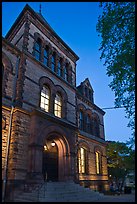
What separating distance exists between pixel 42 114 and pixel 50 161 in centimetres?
415

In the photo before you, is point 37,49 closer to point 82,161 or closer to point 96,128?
point 82,161

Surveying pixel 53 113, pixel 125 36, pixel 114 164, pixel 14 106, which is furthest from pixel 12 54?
pixel 114 164

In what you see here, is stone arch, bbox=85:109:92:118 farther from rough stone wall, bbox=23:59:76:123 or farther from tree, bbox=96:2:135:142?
tree, bbox=96:2:135:142

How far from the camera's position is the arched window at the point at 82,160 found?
18.1m

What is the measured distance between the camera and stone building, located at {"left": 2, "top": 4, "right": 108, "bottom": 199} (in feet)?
38.6

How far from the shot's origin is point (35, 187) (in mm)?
10938

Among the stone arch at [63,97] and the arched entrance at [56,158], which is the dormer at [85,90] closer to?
the stone arch at [63,97]

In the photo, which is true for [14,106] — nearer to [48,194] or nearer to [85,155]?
[48,194]

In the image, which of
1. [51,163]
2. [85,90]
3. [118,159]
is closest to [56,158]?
[51,163]

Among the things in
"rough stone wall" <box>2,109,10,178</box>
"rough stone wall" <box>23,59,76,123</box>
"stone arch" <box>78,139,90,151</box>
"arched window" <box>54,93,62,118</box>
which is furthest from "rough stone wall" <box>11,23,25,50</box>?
"stone arch" <box>78,139,90,151</box>

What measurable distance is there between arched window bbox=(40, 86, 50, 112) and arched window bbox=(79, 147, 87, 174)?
662 centimetres

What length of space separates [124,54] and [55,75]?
869 centimetres

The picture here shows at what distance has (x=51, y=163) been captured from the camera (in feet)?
47.3

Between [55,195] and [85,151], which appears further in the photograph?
[85,151]
